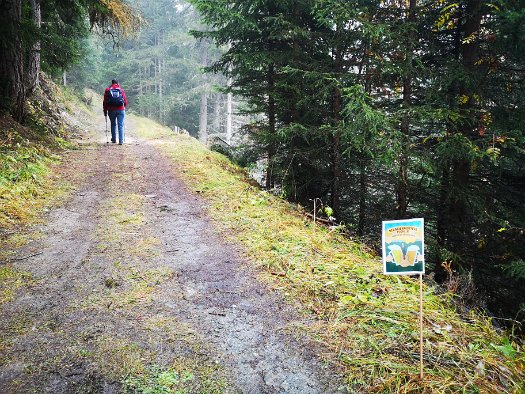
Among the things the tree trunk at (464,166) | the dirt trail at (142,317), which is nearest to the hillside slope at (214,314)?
the dirt trail at (142,317)

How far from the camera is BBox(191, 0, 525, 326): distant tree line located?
7219 mm

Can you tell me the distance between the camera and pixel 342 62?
32.2ft

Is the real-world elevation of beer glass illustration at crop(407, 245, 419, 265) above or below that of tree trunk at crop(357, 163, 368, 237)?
above

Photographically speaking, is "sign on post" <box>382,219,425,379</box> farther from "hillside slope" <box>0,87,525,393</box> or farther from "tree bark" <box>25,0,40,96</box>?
"tree bark" <box>25,0,40,96</box>

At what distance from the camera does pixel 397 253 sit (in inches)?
113

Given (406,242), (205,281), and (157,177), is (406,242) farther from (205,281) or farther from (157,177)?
(157,177)

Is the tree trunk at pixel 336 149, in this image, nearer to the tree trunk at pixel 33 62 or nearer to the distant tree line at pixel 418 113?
the distant tree line at pixel 418 113

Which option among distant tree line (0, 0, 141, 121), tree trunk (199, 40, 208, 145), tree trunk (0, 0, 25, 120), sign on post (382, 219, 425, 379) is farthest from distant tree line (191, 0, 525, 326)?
tree trunk (199, 40, 208, 145)

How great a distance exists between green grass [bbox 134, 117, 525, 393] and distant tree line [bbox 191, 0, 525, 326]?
3077 millimetres

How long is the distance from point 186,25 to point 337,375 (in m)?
43.7

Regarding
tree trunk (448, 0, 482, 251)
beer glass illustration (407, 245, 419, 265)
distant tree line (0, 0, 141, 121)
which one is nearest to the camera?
beer glass illustration (407, 245, 419, 265)

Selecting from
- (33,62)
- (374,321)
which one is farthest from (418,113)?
(33,62)

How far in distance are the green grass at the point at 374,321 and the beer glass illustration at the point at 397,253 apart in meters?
0.69

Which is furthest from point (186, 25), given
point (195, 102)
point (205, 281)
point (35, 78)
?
point (205, 281)
